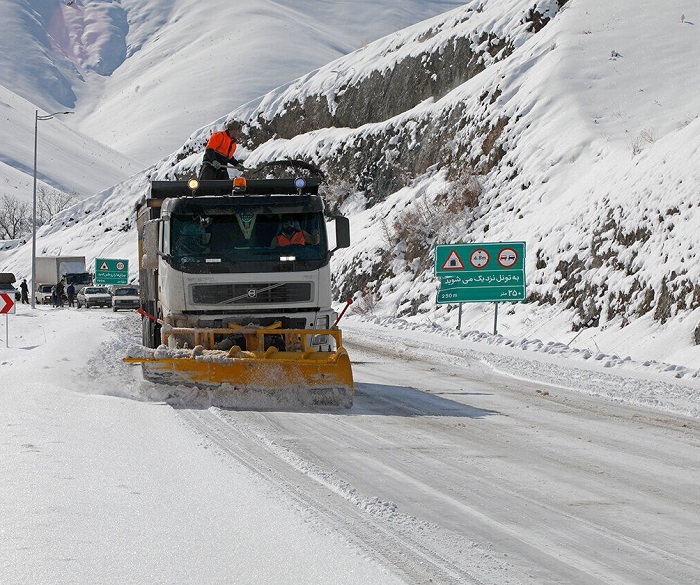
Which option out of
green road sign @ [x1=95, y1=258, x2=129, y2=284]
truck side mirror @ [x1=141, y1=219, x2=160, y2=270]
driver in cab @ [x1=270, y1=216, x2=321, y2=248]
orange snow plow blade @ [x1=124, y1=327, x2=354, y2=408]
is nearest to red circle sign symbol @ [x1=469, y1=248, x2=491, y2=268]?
truck side mirror @ [x1=141, y1=219, x2=160, y2=270]

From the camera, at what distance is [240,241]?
12.7 m

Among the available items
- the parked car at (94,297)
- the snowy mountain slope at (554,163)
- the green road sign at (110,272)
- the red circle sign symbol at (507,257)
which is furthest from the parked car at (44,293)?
the red circle sign symbol at (507,257)

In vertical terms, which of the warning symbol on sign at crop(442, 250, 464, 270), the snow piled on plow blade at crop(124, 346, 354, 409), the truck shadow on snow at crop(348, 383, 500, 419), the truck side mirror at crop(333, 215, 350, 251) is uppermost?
the truck side mirror at crop(333, 215, 350, 251)

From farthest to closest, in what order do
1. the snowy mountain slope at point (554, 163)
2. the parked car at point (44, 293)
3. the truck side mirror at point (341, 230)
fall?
the parked car at point (44, 293), the snowy mountain slope at point (554, 163), the truck side mirror at point (341, 230)

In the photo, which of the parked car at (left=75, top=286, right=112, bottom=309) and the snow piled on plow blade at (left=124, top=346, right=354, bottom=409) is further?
the parked car at (left=75, top=286, right=112, bottom=309)

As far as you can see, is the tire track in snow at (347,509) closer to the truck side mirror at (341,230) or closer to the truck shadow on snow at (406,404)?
the truck shadow on snow at (406,404)

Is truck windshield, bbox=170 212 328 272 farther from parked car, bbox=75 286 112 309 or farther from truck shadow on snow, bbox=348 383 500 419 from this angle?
parked car, bbox=75 286 112 309

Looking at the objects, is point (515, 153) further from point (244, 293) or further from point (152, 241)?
point (244, 293)

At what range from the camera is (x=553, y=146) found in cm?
3400

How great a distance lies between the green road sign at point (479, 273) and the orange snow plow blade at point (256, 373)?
40.0ft

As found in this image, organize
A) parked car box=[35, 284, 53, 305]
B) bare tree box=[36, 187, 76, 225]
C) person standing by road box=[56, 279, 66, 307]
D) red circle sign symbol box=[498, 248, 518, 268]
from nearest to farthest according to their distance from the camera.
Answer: red circle sign symbol box=[498, 248, 518, 268]
person standing by road box=[56, 279, 66, 307]
parked car box=[35, 284, 53, 305]
bare tree box=[36, 187, 76, 225]

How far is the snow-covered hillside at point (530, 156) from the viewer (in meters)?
22.5

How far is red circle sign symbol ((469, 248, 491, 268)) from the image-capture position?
2386cm

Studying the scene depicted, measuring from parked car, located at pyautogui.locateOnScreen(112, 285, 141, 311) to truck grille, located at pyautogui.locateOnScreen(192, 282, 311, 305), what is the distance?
35447 millimetres
